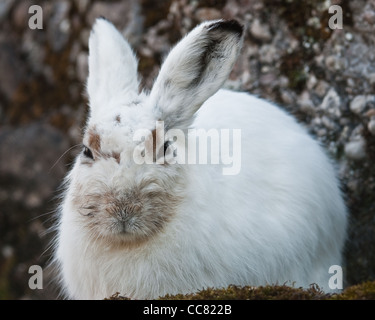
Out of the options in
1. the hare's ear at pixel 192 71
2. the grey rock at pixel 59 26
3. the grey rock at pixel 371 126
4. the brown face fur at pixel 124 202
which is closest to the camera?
the brown face fur at pixel 124 202

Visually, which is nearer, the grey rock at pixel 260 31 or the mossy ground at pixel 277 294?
the mossy ground at pixel 277 294

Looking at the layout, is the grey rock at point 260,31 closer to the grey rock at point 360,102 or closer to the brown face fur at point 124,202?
the grey rock at point 360,102

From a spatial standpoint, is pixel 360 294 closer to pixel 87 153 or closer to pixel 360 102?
pixel 87 153

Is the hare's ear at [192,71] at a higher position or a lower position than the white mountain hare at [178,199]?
higher

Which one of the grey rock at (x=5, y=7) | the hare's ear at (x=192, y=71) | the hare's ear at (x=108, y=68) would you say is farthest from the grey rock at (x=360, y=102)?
the grey rock at (x=5, y=7)

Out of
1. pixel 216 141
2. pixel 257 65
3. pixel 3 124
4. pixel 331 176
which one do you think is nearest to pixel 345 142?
pixel 331 176
